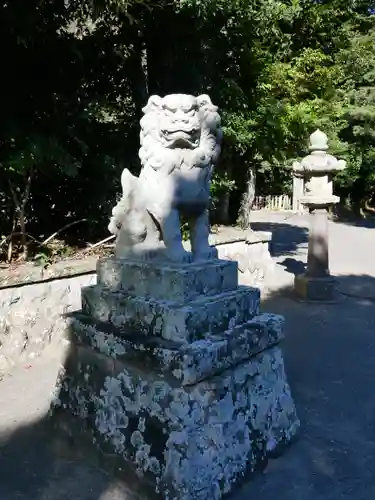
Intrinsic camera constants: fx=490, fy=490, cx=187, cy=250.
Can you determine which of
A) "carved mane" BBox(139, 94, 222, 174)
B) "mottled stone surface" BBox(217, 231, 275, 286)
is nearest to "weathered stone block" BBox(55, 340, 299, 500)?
"carved mane" BBox(139, 94, 222, 174)

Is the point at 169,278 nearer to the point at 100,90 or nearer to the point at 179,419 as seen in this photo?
the point at 179,419

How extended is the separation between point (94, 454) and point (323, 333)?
3.10 m

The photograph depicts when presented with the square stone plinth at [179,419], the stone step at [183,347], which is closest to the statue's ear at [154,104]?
the stone step at [183,347]

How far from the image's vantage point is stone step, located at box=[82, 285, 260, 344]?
7.53 feet

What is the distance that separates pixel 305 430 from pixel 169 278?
138 cm

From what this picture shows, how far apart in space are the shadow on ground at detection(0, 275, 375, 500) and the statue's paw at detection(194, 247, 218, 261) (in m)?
1.14

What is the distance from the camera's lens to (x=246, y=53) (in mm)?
6875

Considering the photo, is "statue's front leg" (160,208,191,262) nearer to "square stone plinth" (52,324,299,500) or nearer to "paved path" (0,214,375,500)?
"square stone plinth" (52,324,299,500)

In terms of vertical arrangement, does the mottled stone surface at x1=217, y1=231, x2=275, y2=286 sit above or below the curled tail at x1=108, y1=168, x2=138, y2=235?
below

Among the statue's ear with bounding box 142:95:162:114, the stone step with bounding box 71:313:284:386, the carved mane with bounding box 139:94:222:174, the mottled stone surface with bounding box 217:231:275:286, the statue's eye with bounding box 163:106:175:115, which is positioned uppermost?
the statue's ear with bounding box 142:95:162:114

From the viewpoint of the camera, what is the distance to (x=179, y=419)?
2.21m

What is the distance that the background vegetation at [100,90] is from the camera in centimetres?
468

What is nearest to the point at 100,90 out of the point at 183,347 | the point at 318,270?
the point at 318,270

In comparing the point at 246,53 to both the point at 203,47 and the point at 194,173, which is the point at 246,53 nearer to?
the point at 203,47
